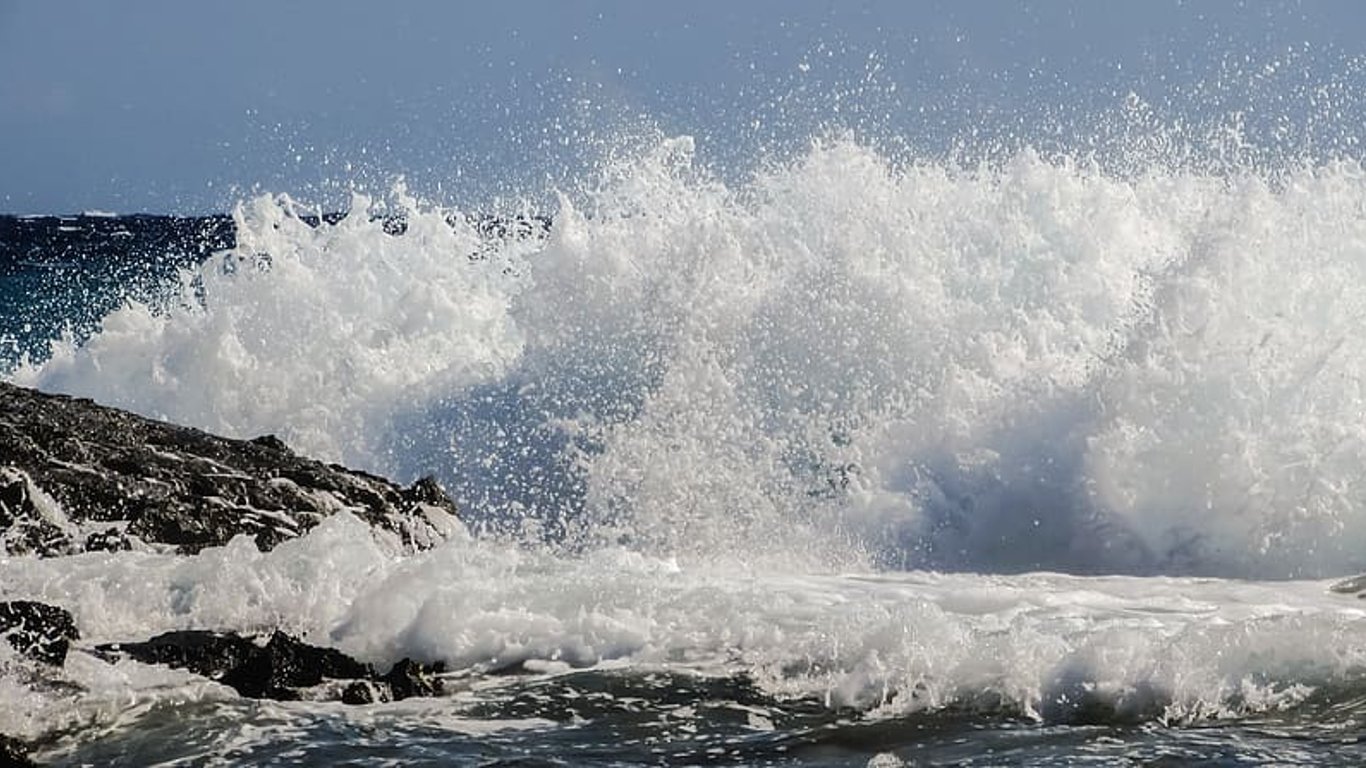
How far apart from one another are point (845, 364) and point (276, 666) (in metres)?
8.48

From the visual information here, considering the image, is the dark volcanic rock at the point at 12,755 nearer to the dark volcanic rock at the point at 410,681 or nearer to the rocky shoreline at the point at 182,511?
the rocky shoreline at the point at 182,511

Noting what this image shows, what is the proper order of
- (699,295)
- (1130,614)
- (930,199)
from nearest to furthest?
(1130,614), (699,295), (930,199)

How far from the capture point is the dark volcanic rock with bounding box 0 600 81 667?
7.39 m

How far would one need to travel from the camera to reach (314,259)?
19469 mm

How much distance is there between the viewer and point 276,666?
24.7ft

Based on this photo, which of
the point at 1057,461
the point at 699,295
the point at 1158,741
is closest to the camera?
the point at 1158,741

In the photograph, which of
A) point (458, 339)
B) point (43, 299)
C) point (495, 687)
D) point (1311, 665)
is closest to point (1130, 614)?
point (1311, 665)

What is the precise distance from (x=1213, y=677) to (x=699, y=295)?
9.00 m

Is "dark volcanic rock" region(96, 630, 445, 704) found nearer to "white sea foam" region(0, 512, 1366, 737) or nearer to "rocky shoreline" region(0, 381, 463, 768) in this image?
"rocky shoreline" region(0, 381, 463, 768)

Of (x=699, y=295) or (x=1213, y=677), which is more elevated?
(x=699, y=295)

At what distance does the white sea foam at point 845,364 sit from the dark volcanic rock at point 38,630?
5.11 metres

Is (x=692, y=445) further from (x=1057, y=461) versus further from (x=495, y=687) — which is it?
A: (x=495, y=687)

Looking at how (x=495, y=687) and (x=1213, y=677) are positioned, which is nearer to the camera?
(x=1213, y=677)

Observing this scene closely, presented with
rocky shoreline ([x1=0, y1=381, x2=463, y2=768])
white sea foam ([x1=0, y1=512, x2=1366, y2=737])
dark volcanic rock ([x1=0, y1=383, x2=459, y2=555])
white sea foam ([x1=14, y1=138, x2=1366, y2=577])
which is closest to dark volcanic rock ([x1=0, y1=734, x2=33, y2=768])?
rocky shoreline ([x1=0, y1=381, x2=463, y2=768])
